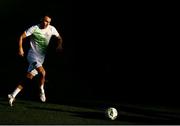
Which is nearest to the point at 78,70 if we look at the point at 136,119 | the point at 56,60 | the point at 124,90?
the point at 56,60

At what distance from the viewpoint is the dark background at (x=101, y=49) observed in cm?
1441

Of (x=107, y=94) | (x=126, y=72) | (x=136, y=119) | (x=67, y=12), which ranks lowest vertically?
(x=136, y=119)

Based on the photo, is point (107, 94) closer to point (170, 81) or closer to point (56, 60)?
point (170, 81)

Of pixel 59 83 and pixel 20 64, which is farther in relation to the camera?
pixel 20 64

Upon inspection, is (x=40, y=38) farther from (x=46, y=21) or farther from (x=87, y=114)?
(x=87, y=114)

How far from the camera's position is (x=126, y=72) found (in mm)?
16172

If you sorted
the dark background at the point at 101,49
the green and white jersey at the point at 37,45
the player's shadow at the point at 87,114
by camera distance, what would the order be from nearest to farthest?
the player's shadow at the point at 87,114 → the green and white jersey at the point at 37,45 → the dark background at the point at 101,49

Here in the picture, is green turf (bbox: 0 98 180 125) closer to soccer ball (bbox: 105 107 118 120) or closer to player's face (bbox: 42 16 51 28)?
soccer ball (bbox: 105 107 118 120)

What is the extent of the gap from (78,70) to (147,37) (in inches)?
104

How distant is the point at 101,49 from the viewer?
679 inches

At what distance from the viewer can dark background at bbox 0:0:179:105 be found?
47.3ft

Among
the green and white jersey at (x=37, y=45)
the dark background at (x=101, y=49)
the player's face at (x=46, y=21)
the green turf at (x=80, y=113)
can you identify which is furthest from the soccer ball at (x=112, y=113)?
the dark background at (x=101, y=49)

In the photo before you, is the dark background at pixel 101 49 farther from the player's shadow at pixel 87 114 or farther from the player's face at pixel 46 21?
the player's shadow at pixel 87 114

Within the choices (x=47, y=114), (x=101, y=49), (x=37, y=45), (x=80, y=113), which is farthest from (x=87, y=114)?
(x=101, y=49)
